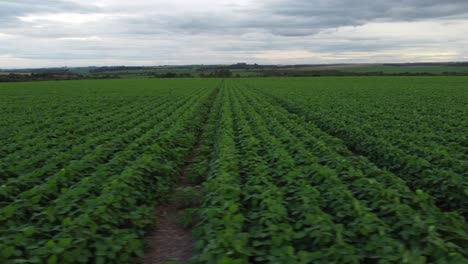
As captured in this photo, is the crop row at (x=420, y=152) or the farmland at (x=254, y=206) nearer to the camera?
the farmland at (x=254, y=206)

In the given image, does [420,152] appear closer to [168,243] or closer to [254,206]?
[254,206]

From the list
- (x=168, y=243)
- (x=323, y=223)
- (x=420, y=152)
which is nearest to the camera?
(x=323, y=223)

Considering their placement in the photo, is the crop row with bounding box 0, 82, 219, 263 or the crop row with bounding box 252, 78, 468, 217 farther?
the crop row with bounding box 252, 78, 468, 217

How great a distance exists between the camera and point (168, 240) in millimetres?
5367

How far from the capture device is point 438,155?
7.89 metres

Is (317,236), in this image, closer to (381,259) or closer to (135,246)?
(381,259)

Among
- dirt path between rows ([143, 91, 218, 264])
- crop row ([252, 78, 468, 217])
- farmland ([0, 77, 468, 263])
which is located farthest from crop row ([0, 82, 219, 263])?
crop row ([252, 78, 468, 217])

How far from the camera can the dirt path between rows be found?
4840 mm

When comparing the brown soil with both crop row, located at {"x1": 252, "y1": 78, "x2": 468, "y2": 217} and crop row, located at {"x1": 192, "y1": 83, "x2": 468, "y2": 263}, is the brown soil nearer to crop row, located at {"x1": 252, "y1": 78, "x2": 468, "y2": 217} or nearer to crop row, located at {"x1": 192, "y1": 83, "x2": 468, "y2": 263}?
crop row, located at {"x1": 192, "y1": 83, "x2": 468, "y2": 263}

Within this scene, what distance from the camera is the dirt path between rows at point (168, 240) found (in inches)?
191

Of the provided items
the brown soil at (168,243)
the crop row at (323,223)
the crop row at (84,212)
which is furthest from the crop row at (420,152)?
the crop row at (84,212)

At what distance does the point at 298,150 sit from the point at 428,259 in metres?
4.92

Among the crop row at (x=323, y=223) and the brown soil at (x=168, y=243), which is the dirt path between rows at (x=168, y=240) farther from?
the crop row at (x=323, y=223)

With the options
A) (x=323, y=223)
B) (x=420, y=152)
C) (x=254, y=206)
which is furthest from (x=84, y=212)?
(x=420, y=152)
